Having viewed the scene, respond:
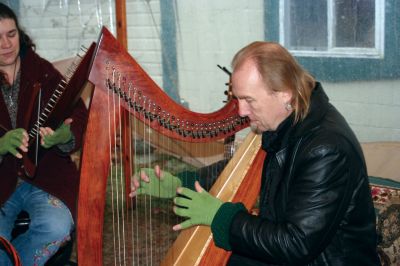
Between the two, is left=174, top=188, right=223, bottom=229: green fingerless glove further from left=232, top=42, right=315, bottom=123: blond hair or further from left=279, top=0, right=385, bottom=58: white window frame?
left=279, top=0, right=385, bottom=58: white window frame

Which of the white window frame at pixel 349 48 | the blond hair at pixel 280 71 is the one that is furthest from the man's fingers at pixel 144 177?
the white window frame at pixel 349 48

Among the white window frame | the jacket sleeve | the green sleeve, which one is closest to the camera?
the jacket sleeve

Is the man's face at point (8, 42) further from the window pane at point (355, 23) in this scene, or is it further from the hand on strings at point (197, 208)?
the window pane at point (355, 23)

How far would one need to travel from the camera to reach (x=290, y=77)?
5.24 ft

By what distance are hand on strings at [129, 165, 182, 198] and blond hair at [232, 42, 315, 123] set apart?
0.46 metres

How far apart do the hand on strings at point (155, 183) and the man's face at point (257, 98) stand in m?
0.40

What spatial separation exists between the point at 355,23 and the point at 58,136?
1586 mm

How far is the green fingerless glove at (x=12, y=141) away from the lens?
2.06m

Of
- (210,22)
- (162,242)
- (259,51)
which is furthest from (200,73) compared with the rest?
(259,51)

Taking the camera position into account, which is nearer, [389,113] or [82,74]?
[82,74]

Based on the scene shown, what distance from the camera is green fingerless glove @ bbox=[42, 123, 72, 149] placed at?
2092mm

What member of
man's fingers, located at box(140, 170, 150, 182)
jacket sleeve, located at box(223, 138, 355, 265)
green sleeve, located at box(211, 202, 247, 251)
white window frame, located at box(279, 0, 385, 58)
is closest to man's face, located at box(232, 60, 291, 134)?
jacket sleeve, located at box(223, 138, 355, 265)

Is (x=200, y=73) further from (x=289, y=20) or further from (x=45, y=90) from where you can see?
(x=45, y=90)

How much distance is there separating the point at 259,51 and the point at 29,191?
1.18m
